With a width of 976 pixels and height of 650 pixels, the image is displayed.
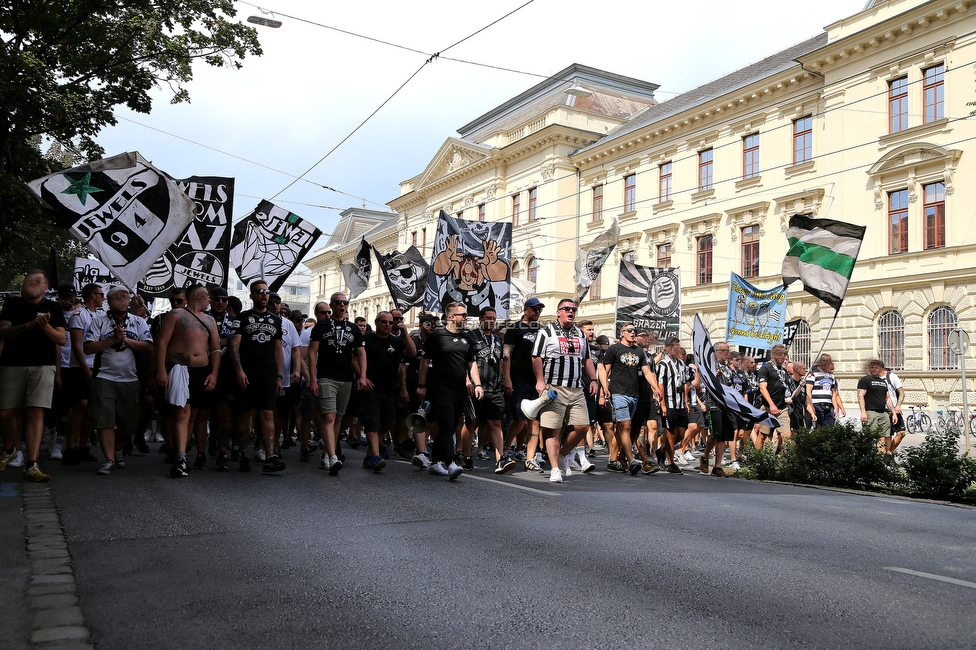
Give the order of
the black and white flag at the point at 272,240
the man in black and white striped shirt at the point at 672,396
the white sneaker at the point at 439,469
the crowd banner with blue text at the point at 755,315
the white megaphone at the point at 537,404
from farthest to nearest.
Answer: the crowd banner with blue text at the point at 755,315
the black and white flag at the point at 272,240
the man in black and white striped shirt at the point at 672,396
the white megaphone at the point at 537,404
the white sneaker at the point at 439,469

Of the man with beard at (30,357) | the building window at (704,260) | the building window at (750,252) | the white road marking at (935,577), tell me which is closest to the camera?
the white road marking at (935,577)

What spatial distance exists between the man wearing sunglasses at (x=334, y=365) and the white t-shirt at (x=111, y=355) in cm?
181

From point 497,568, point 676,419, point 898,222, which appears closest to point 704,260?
point 898,222

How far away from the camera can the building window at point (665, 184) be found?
38.2m

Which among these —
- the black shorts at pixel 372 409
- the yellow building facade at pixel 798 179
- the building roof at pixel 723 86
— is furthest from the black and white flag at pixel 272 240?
the building roof at pixel 723 86

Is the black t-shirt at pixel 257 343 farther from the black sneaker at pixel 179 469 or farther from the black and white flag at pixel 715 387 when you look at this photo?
the black and white flag at pixel 715 387

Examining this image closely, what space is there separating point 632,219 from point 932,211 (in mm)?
14766

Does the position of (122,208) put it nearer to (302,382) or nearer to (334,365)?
(302,382)

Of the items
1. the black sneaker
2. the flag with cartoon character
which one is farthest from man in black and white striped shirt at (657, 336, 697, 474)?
the black sneaker

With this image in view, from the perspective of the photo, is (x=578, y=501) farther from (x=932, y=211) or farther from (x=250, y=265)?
(x=932, y=211)

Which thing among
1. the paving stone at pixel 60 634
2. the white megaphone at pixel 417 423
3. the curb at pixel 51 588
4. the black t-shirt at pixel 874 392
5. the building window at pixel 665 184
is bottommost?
the paving stone at pixel 60 634

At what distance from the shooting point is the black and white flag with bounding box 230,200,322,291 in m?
15.4

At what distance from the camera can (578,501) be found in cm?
779

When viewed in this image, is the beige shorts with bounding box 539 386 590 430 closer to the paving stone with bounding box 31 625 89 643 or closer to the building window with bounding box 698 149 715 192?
the paving stone with bounding box 31 625 89 643
